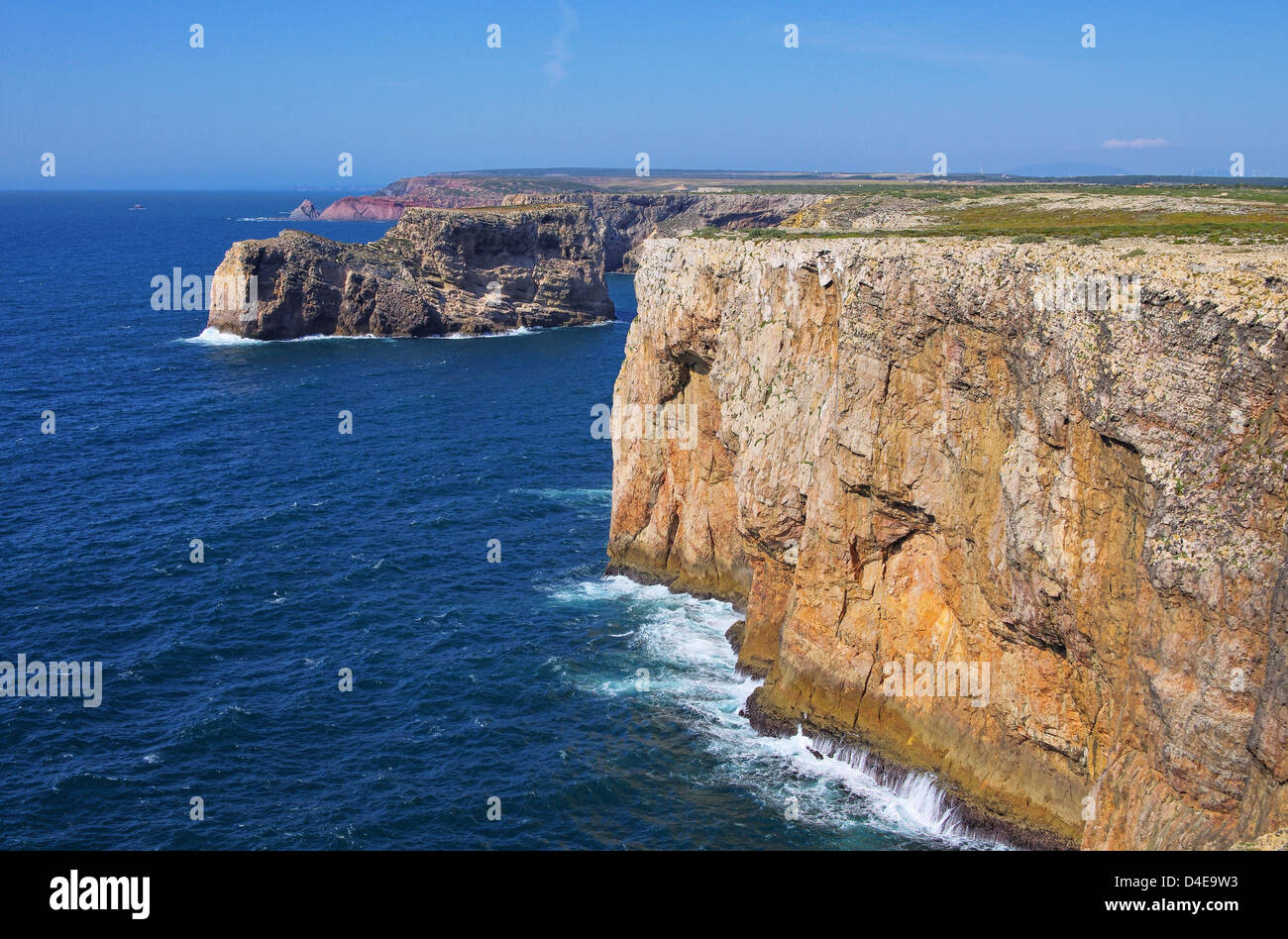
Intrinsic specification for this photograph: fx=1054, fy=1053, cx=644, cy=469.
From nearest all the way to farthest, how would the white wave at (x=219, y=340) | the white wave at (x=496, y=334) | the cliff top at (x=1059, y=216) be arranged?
the cliff top at (x=1059, y=216), the white wave at (x=219, y=340), the white wave at (x=496, y=334)

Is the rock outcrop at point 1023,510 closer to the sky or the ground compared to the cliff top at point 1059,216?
closer to the ground

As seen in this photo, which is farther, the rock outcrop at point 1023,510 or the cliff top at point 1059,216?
the cliff top at point 1059,216

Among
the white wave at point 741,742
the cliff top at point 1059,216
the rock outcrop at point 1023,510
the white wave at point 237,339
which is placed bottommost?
the white wave at point 741,742

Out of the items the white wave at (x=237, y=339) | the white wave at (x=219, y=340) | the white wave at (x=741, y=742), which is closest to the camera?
the white wave at (x=741, y=742)

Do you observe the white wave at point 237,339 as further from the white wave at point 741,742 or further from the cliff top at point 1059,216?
the white wave at point 741,742

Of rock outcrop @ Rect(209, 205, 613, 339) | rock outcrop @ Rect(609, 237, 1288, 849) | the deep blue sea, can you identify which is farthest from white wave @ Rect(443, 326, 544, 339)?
rock outcrop @ Rect(609, 237, 1288, 849)

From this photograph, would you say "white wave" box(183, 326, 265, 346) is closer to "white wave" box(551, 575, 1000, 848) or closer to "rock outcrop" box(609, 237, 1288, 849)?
"white wave" box(551, 575, 1000, 848)

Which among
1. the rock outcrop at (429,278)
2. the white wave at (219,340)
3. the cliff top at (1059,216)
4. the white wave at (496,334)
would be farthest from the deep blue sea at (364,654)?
the white wave at (496,334)
